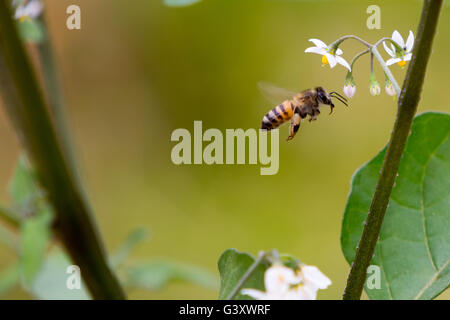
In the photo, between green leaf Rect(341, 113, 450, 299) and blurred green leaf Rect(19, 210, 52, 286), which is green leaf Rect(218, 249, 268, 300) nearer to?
green leaf Rect(341, 113, 450, 299)

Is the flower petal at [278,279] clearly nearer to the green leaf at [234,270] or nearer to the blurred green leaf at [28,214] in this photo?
the green leaf at [234,270]

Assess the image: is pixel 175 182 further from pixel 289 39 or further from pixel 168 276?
pixel 168 276

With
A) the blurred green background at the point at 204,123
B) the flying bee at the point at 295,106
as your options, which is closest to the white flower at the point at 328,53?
the flying bee at the point at 295,106

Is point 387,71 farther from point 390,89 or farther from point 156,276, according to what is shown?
point 156,276

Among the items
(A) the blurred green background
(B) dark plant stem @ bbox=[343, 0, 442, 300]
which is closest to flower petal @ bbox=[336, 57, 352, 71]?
(B) dark plant stem @ bbox=[343, 0, 442, 300]

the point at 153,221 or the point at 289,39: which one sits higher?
the point at 289,39
